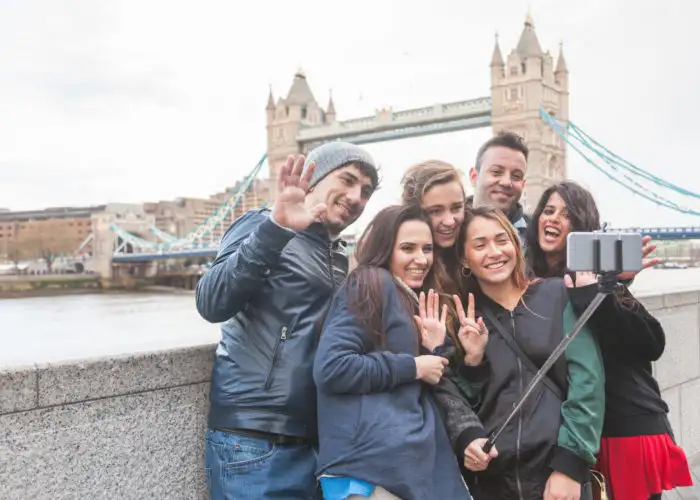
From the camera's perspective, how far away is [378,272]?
1.25m

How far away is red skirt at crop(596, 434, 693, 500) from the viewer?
1435mm

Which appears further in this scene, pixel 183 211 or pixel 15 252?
pixel 183 211

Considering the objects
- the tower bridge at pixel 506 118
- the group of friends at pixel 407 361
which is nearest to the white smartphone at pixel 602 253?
the group of friends at pixel 407 361

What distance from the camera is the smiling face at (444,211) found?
1.45 meters

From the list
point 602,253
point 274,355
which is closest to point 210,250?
point 274,355

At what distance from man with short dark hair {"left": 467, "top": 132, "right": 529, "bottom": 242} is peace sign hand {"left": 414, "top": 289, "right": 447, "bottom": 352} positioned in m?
0.59

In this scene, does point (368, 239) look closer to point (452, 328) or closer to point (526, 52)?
point (452, 328)

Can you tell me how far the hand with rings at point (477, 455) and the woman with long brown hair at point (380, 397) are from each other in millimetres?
35

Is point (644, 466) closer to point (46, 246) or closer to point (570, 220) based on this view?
point (570, 220)

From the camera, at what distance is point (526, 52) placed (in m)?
37.0

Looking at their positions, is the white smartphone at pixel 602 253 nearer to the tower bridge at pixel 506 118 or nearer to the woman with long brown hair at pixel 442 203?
the woman with long brown hair at pixel 442 203

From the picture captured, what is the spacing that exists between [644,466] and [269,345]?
80 centimetres

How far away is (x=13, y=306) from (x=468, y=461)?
21238 mm

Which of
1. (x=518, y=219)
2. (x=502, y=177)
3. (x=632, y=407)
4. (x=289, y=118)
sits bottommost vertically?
(x=632, y=407)
